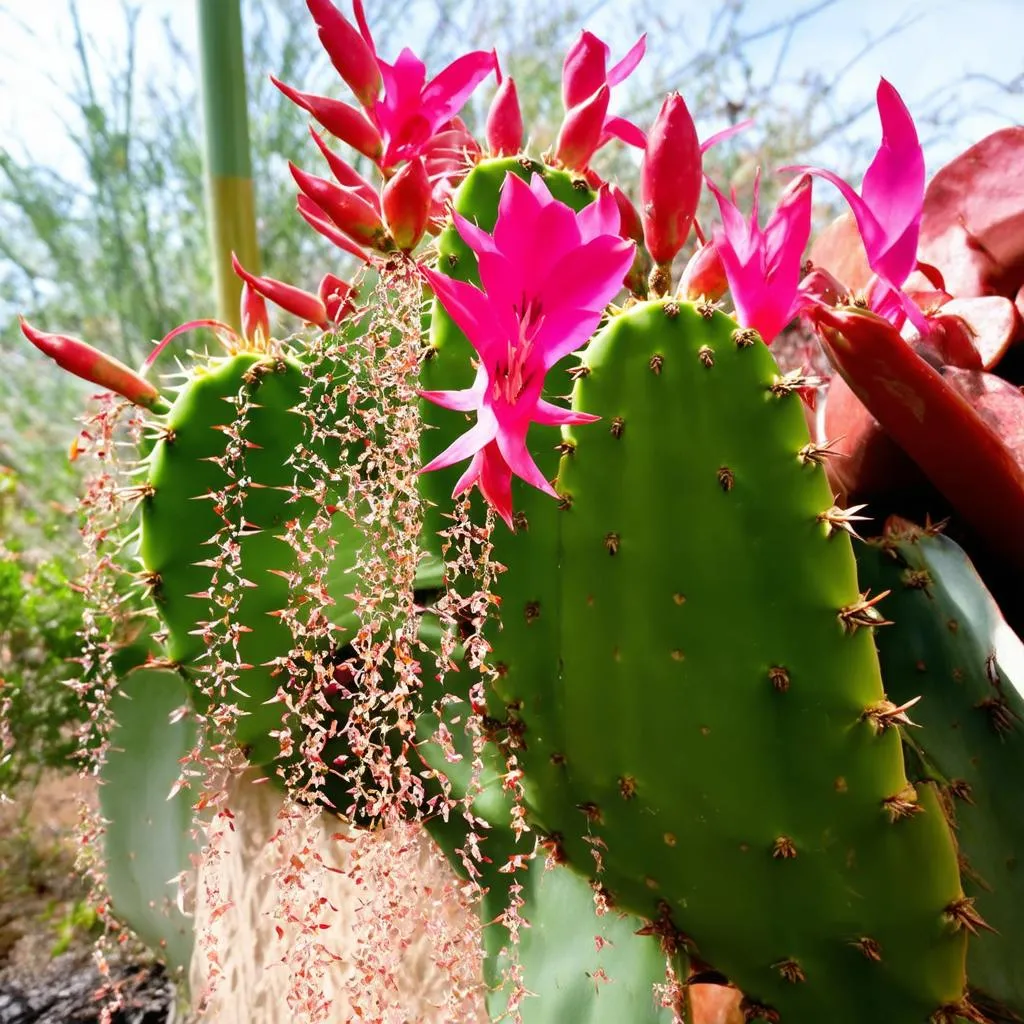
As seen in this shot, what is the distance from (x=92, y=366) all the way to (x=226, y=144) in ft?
1.66

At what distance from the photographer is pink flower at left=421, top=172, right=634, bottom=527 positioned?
1.06 feet

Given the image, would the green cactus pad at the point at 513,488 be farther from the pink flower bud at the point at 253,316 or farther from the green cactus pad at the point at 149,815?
the green cactus pad at the point at 149,815

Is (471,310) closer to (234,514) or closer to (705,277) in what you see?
(705,277)

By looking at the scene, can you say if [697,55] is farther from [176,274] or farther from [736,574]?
[736,574]

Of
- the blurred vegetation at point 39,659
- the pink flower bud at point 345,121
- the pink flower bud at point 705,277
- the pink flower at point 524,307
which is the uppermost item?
the blurred vegetation at point 39,659

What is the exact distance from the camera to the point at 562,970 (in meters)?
0.50

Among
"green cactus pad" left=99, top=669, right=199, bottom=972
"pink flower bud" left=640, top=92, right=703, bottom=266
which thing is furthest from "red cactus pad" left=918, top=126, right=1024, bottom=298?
"green cactus pad" left=99, top=669, right=199, bottom=972

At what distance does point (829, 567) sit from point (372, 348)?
22cm

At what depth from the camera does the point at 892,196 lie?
1.36ft

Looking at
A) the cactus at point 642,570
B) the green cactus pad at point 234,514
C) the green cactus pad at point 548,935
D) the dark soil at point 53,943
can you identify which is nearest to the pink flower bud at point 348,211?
the cactus at point 642,570

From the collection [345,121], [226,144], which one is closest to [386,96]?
[345,121]

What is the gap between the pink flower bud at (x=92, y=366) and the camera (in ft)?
1.54

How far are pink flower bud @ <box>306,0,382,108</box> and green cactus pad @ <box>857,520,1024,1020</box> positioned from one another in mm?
355

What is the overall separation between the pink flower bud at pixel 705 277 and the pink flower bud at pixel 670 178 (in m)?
0.01
